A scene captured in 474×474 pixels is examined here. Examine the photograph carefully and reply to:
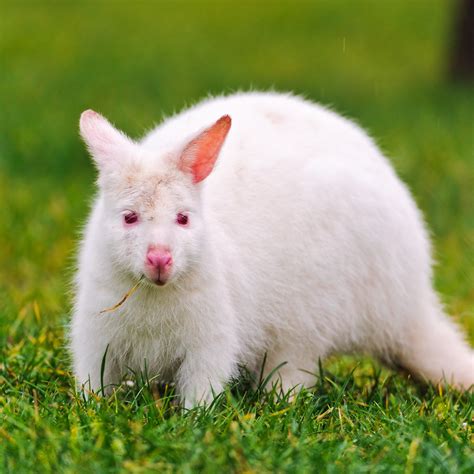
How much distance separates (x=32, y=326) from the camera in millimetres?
5230

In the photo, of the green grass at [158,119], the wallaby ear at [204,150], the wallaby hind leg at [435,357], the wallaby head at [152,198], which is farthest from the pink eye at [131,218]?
the wallaby hind leg at [435,357]

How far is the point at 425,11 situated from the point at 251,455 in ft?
51.9

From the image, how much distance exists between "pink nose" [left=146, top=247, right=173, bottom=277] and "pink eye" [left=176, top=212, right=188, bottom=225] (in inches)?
7.0

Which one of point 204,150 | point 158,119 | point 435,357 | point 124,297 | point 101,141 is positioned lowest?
point 124,297

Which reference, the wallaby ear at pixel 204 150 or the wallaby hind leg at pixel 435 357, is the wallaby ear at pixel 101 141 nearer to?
the wallaby ear at pixel 204 150

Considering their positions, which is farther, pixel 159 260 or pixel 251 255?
pixel 251 255

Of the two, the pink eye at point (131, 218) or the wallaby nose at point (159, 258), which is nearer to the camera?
the wallaby nose at point (159, 258)

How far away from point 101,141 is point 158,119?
5.51m

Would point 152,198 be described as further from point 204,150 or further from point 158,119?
point 158,119

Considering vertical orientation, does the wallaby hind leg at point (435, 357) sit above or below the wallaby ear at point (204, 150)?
below

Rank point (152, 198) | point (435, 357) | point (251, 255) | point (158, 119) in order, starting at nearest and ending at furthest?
1. point (152, 198)
2. point (251, 255)
3. point (435, 357)
4. point (158, 119)

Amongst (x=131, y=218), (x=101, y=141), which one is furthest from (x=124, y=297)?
(x=101, y=141)

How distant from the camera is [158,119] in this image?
9.40 meters

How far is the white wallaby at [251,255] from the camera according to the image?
3854mm
